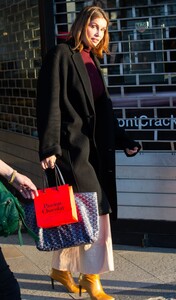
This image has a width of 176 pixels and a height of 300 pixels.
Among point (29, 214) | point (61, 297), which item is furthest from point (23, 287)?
point (29, 214)

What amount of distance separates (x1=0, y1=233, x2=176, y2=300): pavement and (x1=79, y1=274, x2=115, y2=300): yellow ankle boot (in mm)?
132

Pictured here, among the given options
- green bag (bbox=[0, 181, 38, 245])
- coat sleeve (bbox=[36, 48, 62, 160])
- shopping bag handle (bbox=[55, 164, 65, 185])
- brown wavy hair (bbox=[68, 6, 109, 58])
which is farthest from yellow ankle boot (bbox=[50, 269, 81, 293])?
brown wavy hair (bbox=[68, 6, 109, 58])

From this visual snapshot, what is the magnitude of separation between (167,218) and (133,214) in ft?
0.99

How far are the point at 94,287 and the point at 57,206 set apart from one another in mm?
874

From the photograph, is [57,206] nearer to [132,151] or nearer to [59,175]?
[59,175]

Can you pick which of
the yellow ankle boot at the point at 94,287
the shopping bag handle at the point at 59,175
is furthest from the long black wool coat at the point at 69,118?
the yellow ankle boot at the point at 94,287

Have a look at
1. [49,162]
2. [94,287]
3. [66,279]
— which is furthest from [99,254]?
[49,162]

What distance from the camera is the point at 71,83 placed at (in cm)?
404

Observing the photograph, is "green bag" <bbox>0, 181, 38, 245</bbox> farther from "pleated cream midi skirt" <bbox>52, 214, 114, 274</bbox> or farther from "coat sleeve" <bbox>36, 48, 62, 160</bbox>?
"pleated cream midi skirt" <bbox>52, 214, 114, 274</bbox>

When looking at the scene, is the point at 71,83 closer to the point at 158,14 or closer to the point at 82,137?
the point at 82,137

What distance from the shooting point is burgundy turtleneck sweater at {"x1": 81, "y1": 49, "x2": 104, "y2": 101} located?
13.7 feet

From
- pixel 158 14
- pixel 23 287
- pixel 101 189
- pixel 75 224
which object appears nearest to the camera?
pixel 75 224

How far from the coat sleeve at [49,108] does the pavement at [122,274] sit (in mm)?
1160

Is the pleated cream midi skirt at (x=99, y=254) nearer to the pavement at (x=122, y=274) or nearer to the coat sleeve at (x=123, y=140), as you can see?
the pavement at (x=122, y=274)
